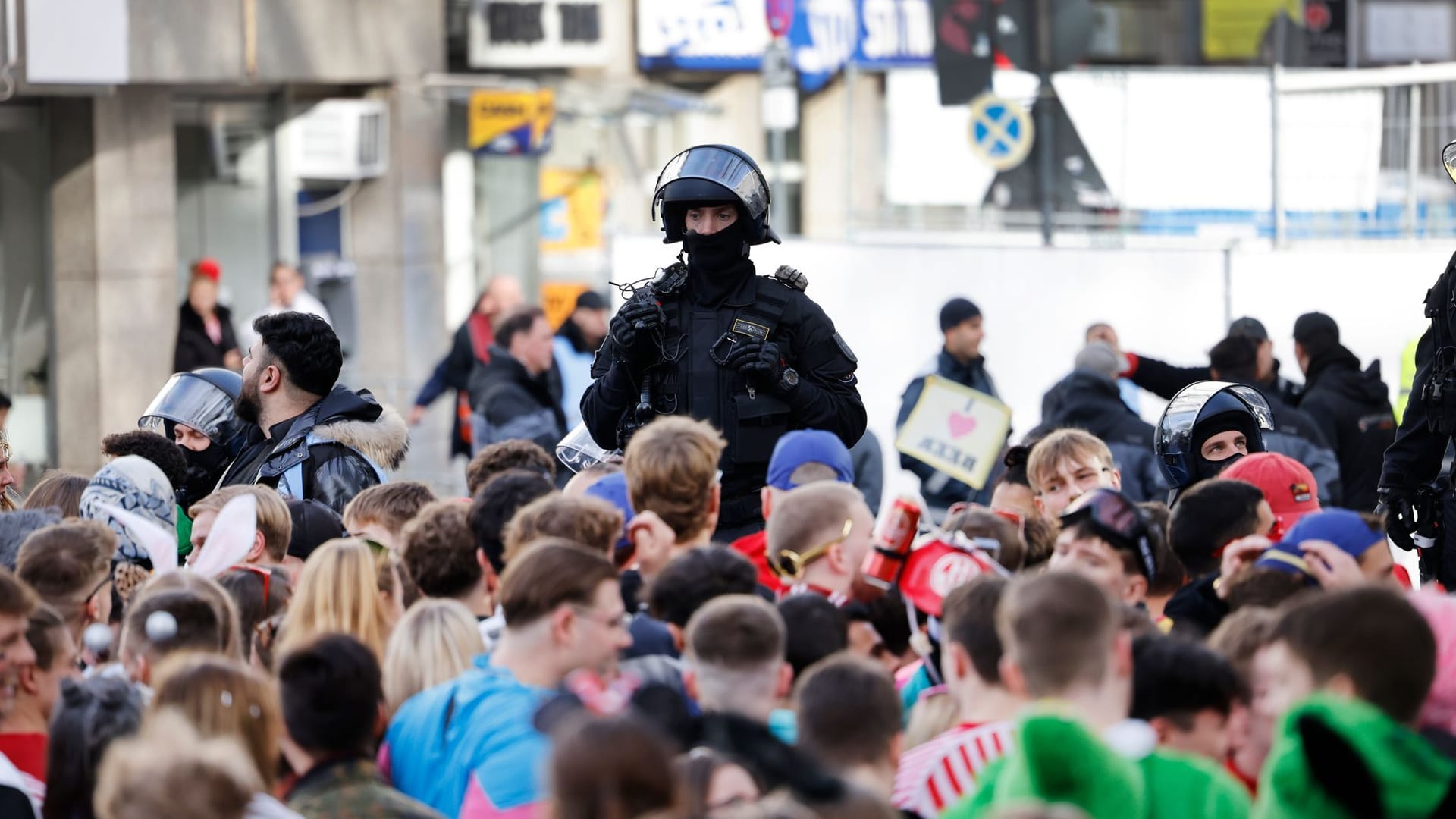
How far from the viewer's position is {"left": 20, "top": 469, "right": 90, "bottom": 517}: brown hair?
618 centimetres

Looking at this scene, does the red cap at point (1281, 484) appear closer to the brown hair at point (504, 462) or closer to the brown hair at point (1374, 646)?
the brown hair at point (504, 462)

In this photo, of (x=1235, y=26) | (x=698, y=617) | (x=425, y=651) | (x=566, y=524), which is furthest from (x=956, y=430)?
(x=1235, y=26)

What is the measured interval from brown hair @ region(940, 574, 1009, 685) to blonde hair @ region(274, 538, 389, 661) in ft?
4.48

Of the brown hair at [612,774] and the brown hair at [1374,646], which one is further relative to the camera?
the brown hair at [1374,646]

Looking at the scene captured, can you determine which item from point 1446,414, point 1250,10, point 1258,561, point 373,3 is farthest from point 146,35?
point 1250,10

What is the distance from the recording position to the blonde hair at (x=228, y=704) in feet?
11.8

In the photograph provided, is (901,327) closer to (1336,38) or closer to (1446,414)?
(1446,414)

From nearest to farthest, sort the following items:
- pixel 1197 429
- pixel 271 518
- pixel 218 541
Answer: pixel 218 541 → pixel 271 518 → pixel 1197 429

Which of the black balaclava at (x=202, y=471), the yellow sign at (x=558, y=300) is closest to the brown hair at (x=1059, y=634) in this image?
the black balaclava at (x=202, y=471)

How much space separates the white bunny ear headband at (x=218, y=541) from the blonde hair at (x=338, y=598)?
0.61 metres

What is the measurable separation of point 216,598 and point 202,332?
8890 millimetres

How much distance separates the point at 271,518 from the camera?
5496mm

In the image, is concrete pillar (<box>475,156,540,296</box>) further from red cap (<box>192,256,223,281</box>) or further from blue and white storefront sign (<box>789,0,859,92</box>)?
red cap (<box>192,256,223,281</box>)

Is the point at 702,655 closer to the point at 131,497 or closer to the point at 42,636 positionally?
the point at 42,636
